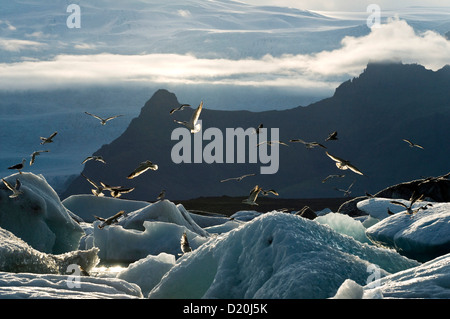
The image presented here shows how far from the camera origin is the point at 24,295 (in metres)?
7.33

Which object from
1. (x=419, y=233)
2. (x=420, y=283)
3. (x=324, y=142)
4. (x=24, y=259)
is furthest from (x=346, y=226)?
(x=324, y=142)

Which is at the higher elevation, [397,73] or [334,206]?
[397,73]

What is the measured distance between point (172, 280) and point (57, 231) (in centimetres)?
854

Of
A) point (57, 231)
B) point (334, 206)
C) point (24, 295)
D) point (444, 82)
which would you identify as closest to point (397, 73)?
point (444, 82)

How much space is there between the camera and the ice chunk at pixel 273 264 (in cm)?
773

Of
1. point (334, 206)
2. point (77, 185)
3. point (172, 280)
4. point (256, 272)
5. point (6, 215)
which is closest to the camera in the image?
point (256, 272)

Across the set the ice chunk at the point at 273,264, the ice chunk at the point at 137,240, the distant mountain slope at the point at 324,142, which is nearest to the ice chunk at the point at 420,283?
the ice chunk at the point at 273,264

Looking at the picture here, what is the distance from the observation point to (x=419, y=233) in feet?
45.4

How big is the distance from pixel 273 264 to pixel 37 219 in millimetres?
9956

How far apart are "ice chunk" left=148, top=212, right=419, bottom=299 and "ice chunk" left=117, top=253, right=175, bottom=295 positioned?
2385 millimetres

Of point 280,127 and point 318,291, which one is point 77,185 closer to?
point 280,127

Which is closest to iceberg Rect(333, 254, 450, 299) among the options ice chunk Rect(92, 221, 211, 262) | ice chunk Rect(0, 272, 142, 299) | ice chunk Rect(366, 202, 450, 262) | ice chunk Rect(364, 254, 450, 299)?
ice chunk Rect(364, 254, 450, 299)

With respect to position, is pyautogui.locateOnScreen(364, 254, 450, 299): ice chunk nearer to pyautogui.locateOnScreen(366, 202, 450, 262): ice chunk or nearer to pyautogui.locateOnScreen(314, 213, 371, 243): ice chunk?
pyautogui.locateOnScreen(366, 202, 450, 262): ice chunk

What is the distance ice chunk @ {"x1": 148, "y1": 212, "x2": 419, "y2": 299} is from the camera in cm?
773
